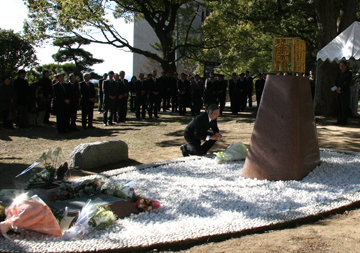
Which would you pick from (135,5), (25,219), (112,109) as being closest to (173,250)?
(25,219)

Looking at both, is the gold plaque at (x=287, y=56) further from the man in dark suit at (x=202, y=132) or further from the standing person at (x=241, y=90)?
the standing person at (x=241, y=90)

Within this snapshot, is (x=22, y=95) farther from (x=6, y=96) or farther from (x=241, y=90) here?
(x=241, y=90)

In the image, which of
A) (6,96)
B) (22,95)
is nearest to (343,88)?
(22,95)

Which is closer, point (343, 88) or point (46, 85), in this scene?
point (343, 88)

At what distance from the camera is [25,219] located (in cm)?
351

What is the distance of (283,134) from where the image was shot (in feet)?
18.0

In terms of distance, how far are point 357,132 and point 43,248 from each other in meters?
8.94

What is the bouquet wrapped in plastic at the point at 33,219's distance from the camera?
11.5 ft

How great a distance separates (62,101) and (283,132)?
7.73 metres

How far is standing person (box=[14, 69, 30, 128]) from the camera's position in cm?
1192

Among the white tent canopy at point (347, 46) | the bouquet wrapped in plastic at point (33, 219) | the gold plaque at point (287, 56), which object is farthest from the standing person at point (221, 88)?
the bouquet wrapped in plastic at point (33, 219)

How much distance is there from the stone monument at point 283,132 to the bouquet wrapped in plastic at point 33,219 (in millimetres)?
3279

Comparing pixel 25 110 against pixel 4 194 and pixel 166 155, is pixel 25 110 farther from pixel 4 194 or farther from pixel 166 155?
pixel 4 194

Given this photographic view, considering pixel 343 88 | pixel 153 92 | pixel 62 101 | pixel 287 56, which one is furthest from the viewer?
pixel 153 92
